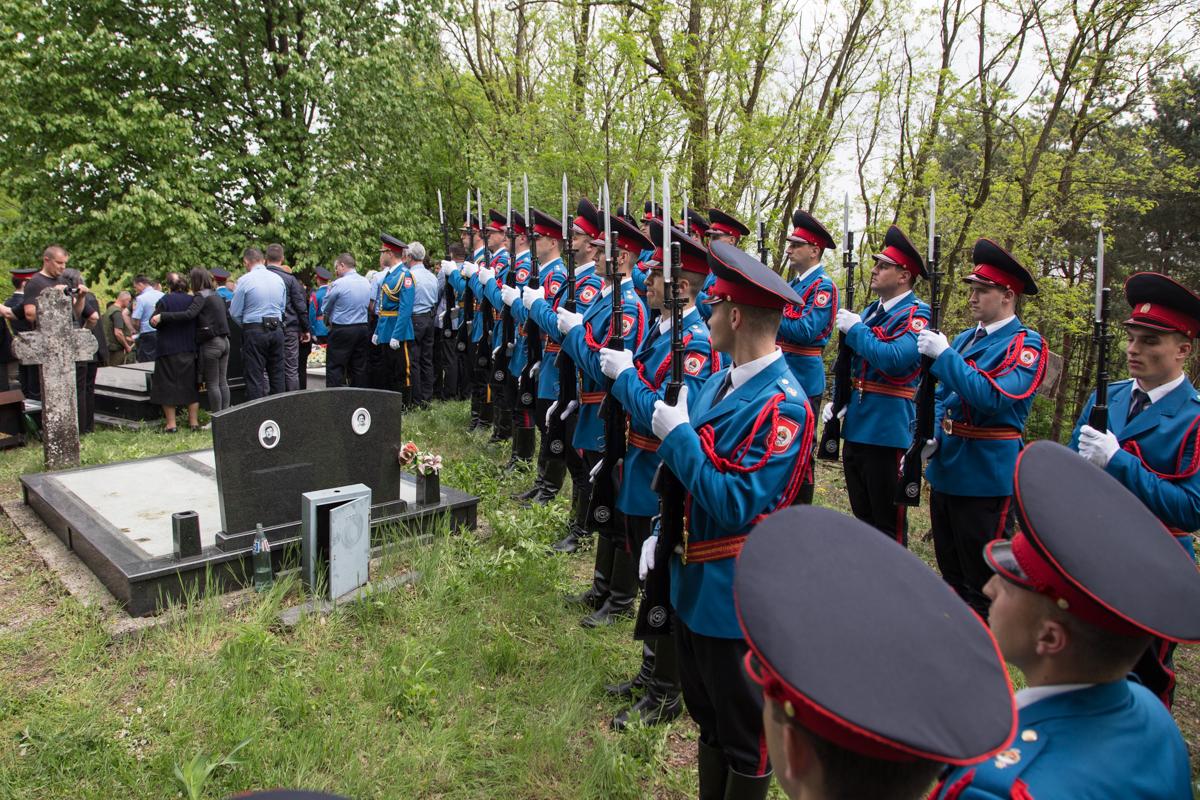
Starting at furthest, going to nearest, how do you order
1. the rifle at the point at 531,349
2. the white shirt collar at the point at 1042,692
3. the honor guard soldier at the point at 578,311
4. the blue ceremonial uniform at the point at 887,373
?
the rifle at the point at 531,349 < the honor guard soldier at the point at 578,311 < the blue ceremonial uniform at the point at 887,373 < the white shirt collar at the point at 1042,692

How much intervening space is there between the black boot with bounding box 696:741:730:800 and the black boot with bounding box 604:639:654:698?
89 cm

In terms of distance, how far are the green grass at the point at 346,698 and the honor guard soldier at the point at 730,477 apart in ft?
2.35

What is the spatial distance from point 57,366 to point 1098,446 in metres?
8.25

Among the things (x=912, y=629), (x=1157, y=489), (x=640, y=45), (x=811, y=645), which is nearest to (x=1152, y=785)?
(x=912, y=629)

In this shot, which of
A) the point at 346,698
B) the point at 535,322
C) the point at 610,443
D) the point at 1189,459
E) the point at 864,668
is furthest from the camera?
the point at 535,322

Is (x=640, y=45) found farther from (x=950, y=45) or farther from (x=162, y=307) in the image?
(x=162, y=307)

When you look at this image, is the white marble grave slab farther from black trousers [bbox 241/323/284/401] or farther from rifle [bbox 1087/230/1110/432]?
rifle [bbox 1087/230/1110/432]

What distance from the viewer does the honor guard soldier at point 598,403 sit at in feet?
15.6

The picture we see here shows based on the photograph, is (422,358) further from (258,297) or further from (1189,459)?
(1189,459)

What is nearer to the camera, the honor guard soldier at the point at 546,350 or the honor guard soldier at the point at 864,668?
the honor guard soldier at the point at 864,668

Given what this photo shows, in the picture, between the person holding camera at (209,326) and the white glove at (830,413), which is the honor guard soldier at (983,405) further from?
the person holding camera at (209,326)

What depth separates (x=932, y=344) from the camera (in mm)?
4586

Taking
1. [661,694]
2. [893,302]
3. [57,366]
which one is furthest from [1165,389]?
[57,366]

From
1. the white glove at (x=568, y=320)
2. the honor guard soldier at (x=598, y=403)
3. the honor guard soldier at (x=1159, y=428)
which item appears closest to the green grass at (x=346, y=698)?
the honor guard soldier at (x=598, y=403)
